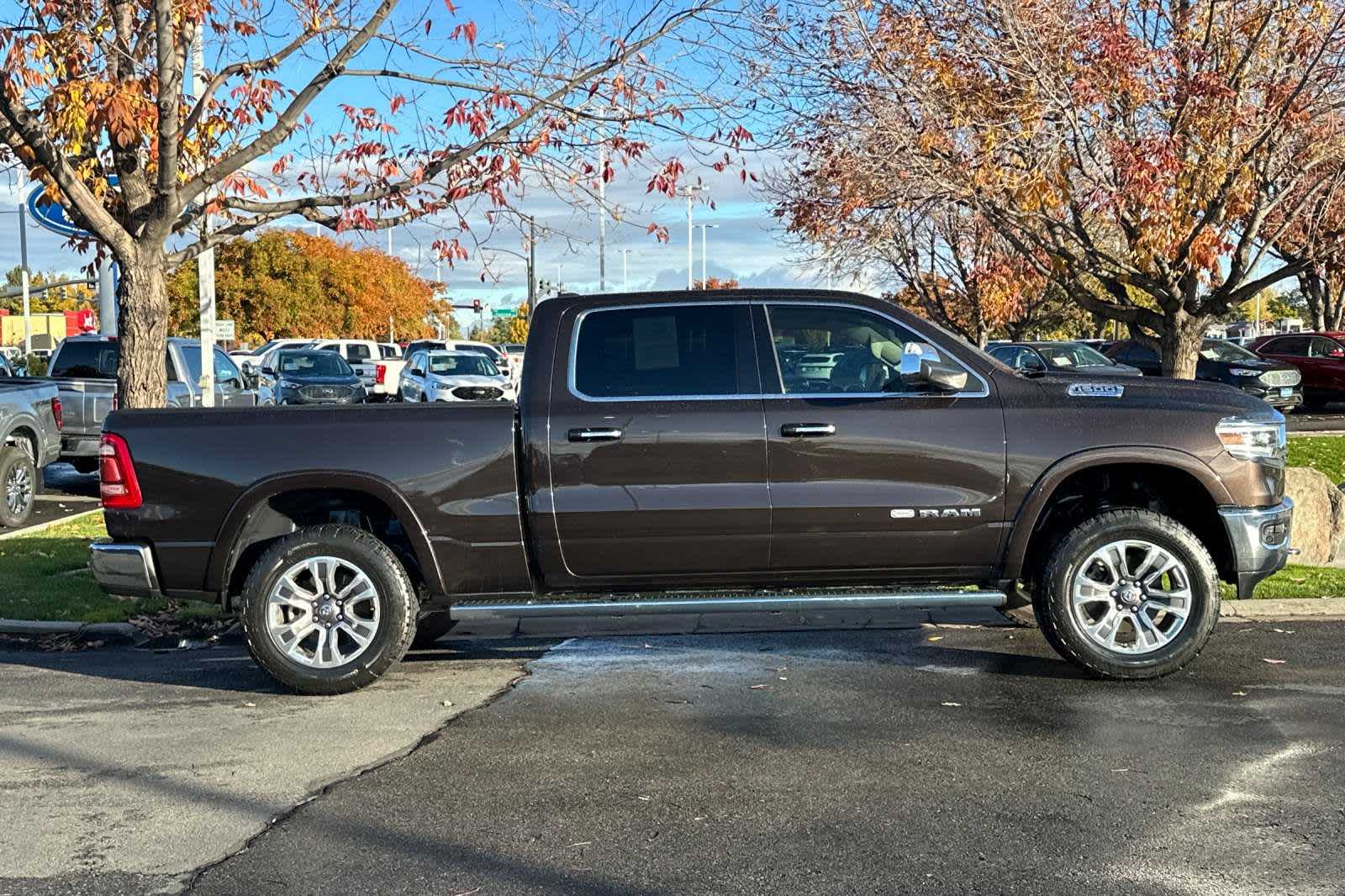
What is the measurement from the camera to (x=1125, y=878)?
13.8ft

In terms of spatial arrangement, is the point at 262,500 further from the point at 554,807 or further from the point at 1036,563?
the point at 1036,563

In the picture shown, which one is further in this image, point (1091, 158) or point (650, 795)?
point (1091, 158)

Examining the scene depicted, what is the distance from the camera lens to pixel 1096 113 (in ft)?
38.5

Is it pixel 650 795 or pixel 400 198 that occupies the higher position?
pixel 400 198

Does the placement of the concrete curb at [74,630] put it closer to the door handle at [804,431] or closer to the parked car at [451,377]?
the door handle at [804,431]

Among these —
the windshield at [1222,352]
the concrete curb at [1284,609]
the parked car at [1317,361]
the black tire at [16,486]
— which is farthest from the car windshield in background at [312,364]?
the concrete curb at [1284,609]

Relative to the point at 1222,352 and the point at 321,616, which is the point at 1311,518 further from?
the point at 1222,352

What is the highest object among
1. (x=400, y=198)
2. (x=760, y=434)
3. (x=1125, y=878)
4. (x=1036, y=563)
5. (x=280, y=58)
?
(x=280, y=58)

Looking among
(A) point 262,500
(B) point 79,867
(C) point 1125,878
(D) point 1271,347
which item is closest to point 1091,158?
(A) point 262,500

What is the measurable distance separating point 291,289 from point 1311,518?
55.6 metres

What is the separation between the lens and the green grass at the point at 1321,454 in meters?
14.8

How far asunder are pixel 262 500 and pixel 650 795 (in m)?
2.81

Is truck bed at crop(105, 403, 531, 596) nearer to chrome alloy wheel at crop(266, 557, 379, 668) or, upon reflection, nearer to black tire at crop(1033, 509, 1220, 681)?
chrome alloy wheel at crop(266, 557, 379, 668)

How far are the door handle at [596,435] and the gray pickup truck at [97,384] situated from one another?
898 cm
